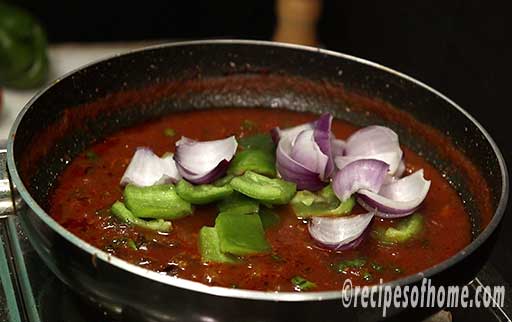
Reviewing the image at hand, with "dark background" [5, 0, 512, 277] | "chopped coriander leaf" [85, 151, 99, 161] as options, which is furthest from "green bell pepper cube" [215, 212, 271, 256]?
"dark background" [5, 0, 512, 277]

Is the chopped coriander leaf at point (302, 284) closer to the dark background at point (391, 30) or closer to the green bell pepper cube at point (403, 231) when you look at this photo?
the green bell pepper cube at point (403, 231)

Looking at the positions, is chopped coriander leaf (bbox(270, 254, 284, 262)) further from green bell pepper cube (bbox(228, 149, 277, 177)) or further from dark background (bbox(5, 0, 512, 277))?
dark background (bbox(5, 0, 512, 277))

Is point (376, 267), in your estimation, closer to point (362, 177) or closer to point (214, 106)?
point (362, 177)

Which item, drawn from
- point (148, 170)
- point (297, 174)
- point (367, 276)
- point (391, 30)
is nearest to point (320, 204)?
point (297, 174)

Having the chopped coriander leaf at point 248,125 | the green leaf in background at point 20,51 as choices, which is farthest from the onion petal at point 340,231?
the green leaf in background at point 20,51

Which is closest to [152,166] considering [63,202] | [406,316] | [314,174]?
[63,202]
